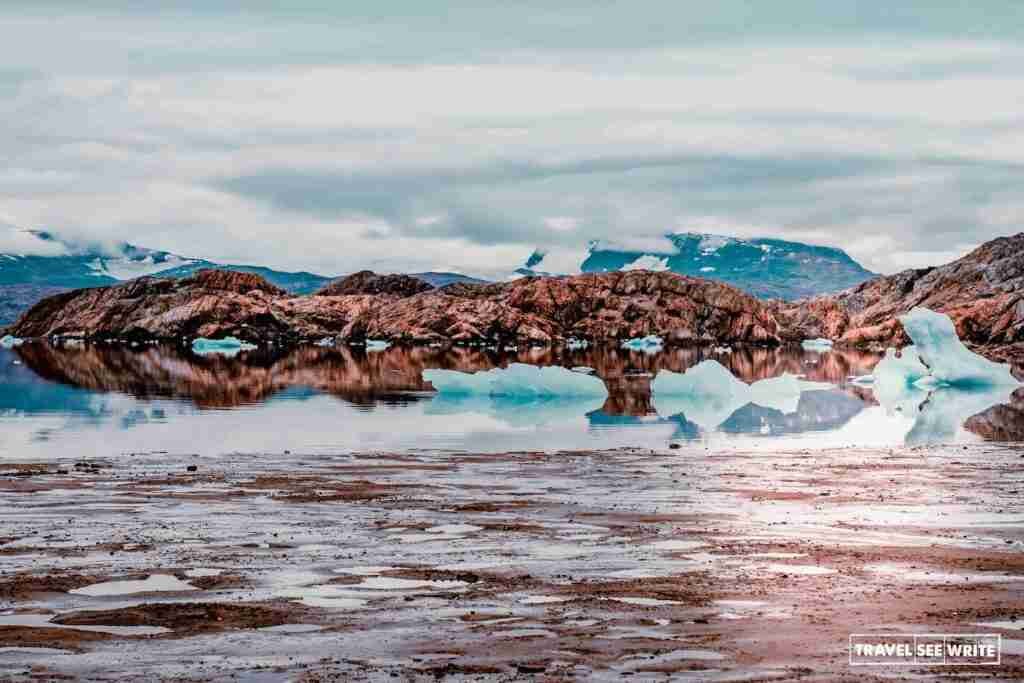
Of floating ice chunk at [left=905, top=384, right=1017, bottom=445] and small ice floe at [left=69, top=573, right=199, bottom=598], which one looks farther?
floating ice chunk at [left=905, top=384, right=1017, bottom=445]

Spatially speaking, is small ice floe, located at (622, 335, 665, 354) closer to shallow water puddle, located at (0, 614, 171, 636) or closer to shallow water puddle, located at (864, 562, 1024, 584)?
shallow water puddle, located at (864, 562, 1024, 584)

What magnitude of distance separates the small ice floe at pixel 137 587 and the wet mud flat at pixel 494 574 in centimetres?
5

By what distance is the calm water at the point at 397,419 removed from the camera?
116ft

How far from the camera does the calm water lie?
3531cm

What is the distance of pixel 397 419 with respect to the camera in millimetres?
44688

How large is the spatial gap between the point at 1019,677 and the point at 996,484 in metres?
14.4

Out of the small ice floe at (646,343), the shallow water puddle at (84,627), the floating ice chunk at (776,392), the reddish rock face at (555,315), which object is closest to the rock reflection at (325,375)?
the floating ice chunk at (776,392)

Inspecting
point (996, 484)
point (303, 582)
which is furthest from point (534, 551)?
point (996, 484)

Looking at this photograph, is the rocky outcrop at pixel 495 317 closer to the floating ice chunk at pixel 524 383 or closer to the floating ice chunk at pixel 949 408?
the floating ice chunk at pixel 949 408

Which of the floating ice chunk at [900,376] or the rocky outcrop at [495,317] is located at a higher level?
the rocky outcrop at [495,317]

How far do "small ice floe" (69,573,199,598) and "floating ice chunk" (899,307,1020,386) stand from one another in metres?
53.8

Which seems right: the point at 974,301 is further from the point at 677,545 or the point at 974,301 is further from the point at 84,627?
the point at 84,627

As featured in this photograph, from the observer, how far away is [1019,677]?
10.8m

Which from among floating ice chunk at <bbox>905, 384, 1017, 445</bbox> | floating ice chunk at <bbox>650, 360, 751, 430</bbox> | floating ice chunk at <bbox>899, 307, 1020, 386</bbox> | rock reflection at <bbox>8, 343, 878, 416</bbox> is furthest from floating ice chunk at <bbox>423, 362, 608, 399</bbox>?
floating ice chunk at <bbox>899, 307, 1020, 386</bbox>
